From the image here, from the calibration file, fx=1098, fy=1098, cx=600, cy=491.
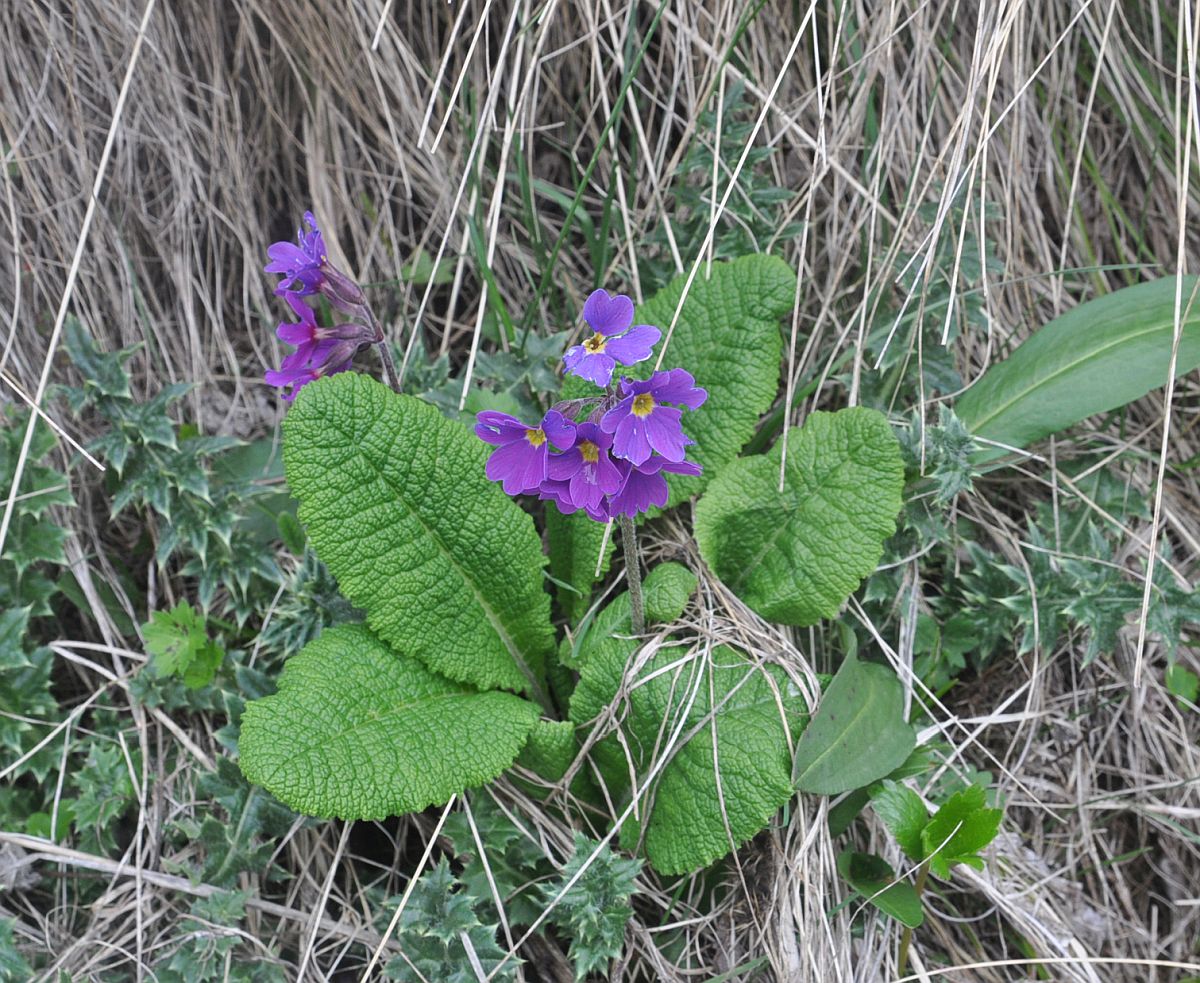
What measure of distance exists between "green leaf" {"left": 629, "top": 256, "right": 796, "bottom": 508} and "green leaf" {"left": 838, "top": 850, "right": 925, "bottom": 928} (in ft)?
2.64

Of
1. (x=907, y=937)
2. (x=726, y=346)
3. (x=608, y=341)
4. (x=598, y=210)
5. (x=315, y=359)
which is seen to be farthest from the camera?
(x=598, y=210)

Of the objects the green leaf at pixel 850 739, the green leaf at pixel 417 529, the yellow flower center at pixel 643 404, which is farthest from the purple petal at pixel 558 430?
the green leaf at pixel 850 739

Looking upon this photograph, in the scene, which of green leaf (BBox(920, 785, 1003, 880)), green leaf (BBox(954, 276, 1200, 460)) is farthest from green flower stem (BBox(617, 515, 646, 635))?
green leaf (BBox(954, 276, 1200, 460))

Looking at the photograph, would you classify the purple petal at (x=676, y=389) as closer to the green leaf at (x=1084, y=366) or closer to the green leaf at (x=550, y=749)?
the green leaf at (x=550, y=749)

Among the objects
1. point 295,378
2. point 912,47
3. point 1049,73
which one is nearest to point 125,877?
point 295,378

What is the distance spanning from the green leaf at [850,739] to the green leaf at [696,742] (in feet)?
0.18

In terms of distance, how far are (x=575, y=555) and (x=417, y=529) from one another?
37 centimetres

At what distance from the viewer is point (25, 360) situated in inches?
110

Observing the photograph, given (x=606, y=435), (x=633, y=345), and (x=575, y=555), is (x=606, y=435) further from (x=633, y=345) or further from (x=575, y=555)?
(x=575, y=555)

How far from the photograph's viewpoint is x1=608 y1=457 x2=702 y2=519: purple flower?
5.93 ft

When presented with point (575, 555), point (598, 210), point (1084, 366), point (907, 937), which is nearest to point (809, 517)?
point (575, 555)

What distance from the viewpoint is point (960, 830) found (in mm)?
1965

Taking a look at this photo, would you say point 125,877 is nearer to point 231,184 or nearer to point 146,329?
point 146,329

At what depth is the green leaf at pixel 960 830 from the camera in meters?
1.94
